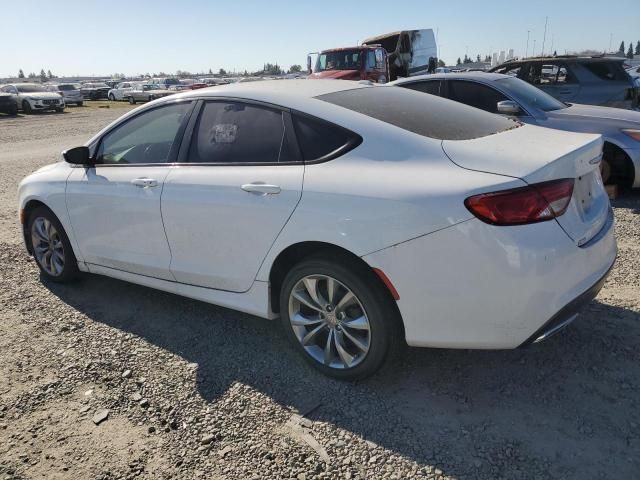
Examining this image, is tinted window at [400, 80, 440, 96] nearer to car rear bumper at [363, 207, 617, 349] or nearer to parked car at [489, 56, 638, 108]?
parked car at [489, 56, 638, 108]

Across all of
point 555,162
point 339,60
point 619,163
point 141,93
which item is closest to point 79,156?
point 555,162

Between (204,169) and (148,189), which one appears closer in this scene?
(204,169)

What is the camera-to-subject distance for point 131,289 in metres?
4.53

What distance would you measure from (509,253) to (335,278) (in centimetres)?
90

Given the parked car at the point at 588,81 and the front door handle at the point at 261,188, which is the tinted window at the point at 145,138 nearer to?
the front door handle at the point at 261,188

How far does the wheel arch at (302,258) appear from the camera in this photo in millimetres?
2693

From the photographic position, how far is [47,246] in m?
4.66

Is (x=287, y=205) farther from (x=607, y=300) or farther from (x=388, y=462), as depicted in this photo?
(x=607, y=300)

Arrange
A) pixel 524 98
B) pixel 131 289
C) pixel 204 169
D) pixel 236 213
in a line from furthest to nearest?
pixel 524 98, pixel 131 289, pixel 204 169, pixel 236 213

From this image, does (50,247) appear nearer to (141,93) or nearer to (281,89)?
(281,89)

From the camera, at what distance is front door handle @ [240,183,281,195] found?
9.62 ft

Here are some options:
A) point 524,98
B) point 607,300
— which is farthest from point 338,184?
point 524,98

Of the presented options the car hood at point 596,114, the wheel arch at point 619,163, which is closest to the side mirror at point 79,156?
the car hood at point 596,114

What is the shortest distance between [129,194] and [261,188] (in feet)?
4.05
